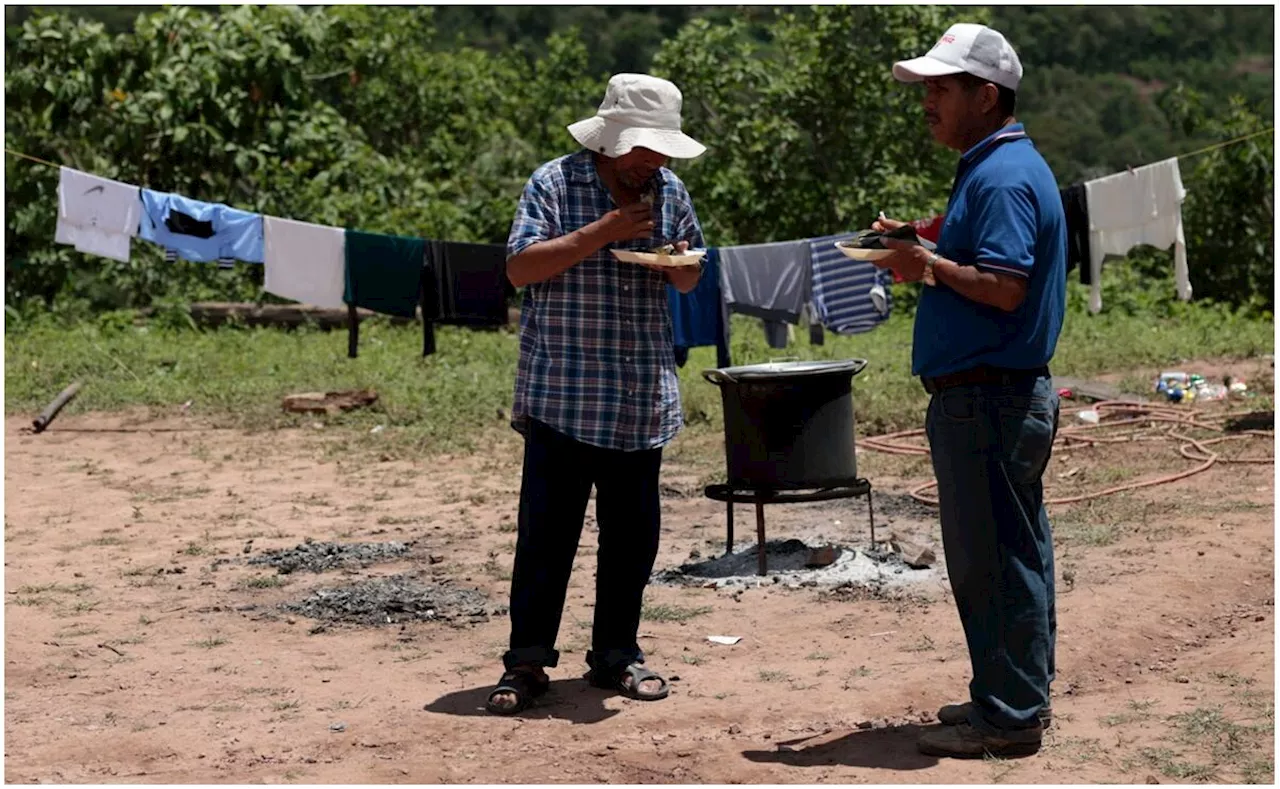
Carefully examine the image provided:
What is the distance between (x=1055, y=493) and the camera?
8.44 m

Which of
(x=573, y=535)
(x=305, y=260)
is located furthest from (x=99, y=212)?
(x=573, y=535)

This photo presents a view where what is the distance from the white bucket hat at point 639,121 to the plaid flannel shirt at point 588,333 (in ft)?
0.49

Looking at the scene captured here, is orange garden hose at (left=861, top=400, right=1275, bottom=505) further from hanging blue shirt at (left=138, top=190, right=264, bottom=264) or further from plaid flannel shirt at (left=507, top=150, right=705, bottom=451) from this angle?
hanging blue shirt at (left=138, top=190, right=264, bottom=264)

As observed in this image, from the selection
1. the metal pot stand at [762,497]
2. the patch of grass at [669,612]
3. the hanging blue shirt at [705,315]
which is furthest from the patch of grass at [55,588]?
the hanging blue shirt at [705,315]

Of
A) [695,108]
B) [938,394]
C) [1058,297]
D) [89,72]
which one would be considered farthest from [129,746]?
[695,108]

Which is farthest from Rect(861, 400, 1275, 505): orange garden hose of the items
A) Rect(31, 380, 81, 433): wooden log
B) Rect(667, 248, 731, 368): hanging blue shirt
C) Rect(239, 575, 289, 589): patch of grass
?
Rect(31, 380, 81, 433): wooden log

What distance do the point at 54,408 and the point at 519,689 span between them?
7.22m

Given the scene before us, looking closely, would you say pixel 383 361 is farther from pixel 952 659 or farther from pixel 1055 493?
pixel 952 659

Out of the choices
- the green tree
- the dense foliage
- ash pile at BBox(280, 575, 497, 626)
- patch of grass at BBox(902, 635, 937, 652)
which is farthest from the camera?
the green tree

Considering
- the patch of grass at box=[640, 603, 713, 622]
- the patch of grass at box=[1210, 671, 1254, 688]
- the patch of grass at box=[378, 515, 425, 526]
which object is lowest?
the patch of grass at box=[640, 603, 713, 622]

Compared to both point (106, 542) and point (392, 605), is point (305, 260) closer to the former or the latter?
point (106, 542)

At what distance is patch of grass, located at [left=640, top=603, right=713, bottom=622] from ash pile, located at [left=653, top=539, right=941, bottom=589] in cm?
37

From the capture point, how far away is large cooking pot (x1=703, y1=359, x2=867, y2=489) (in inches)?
269

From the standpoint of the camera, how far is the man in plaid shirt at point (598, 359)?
4.71m
